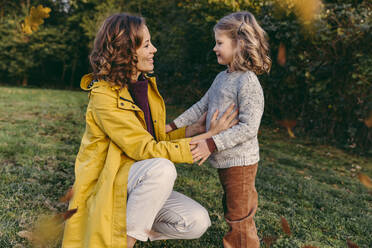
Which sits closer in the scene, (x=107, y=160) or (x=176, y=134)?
(x=107, y=160)

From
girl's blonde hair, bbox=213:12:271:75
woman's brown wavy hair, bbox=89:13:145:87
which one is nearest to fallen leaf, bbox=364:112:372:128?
girl's blonde hair, bbox=213:12:271:75

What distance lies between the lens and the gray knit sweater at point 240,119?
2.07 meters

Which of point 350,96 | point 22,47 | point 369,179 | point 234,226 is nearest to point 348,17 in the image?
point 350,96

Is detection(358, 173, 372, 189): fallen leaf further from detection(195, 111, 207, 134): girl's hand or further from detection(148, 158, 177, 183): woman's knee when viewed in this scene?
detection(148, 158, 177, 183): woman's knee

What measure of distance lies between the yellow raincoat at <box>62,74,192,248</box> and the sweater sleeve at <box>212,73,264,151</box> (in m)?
0.25

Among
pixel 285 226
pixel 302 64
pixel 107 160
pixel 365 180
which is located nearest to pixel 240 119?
pixel 107 160

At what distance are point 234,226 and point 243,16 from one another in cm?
145

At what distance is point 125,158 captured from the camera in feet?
6.62

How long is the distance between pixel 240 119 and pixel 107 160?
2.90 ft

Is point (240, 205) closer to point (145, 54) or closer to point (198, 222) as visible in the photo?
point (198, 222)

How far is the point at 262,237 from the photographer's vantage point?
264 cm

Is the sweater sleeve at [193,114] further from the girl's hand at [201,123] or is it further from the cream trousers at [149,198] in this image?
the cream trousers at [149,198]

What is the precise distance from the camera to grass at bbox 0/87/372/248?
2666mm

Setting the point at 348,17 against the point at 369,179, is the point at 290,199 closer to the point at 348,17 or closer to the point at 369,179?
the point at 369,179
